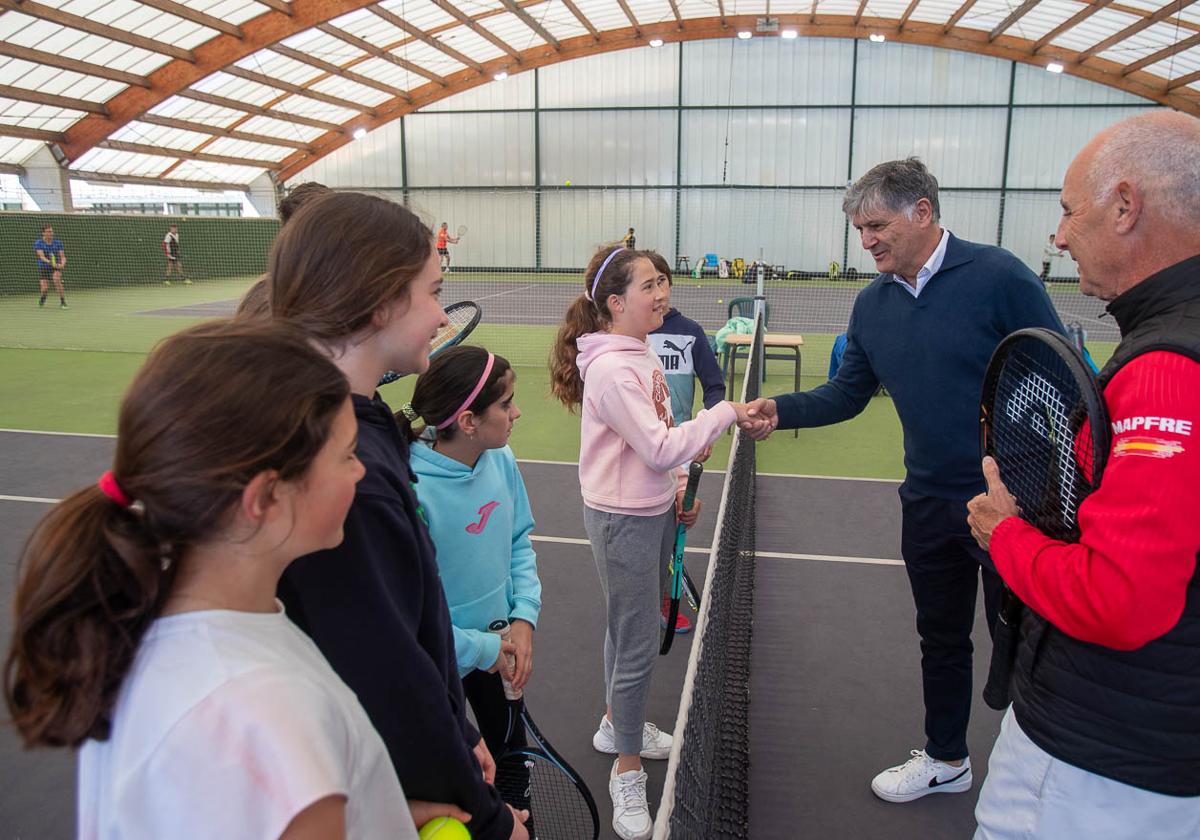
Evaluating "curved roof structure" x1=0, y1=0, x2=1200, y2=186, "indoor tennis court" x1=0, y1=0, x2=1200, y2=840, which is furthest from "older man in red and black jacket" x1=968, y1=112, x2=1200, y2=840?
"curved roof structure" x1=0, y1=0, x2=1200, y2=186

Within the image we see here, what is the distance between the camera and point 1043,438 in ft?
5.68

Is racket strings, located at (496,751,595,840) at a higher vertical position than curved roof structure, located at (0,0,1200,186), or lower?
lower

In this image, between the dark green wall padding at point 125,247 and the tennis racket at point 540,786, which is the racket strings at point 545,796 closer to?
the tennis racket at point 540,786

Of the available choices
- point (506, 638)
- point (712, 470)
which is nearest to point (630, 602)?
point (506, 638)

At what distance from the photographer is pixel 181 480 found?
979 mm

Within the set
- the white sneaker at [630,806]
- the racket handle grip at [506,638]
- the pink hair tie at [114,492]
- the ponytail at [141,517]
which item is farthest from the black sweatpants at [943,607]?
the pink hair tie at [114,492]

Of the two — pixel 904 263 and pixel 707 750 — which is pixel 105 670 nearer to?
pixel 707 750

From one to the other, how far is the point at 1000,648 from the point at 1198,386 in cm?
75

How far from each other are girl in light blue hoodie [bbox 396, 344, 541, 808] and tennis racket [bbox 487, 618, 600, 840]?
0.02m

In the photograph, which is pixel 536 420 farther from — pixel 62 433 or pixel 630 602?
pixel 630 602

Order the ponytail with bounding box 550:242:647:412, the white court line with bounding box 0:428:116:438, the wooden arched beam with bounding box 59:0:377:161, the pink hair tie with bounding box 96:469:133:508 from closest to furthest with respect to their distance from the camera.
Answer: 1. the pink hair tie with bounding box 96:469:133:508
2. the ponytail with bounding box 550:242:647:412
3. the white court line with bounding box 0:428:116:438
4. the wooden arched beam with bounding box 59:0:377:161

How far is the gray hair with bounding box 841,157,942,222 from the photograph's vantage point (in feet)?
8.81

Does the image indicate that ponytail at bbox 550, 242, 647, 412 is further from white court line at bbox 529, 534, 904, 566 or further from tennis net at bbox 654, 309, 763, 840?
white court line at bbox 529, 534, 904, 566

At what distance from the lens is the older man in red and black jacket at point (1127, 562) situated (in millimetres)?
1304
